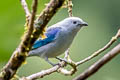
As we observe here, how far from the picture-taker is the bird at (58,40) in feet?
8.98

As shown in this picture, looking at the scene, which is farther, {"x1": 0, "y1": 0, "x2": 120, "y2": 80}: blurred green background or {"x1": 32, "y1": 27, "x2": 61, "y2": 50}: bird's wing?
{"x1": 32, "y1": 27, "x2": 61, "y2": 50}: bird's wing

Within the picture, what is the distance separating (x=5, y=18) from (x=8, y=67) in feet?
1.57

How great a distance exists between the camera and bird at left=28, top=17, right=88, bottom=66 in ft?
8.98

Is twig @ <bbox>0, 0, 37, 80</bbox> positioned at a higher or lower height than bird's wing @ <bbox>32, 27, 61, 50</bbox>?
higher

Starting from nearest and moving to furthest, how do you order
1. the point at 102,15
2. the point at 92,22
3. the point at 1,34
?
1. the point at 1,34
2. the point at 92,22
3. the point at 102,15

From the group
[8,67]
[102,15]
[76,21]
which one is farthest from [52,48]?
[102,15]

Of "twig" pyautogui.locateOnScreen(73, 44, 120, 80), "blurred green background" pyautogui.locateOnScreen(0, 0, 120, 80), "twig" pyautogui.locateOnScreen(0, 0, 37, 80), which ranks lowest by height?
"blurred green background" pyautogui.locateOnScreen(0, 0, 120, 80)

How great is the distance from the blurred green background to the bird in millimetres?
319

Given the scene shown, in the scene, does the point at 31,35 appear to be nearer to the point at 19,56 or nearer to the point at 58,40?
the point at 19,56

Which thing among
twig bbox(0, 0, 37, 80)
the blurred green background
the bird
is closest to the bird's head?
the bird

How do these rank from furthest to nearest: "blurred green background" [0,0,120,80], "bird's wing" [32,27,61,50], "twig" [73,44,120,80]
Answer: "bird's wing" [32,27,61,50], "blurred green background" [0,0,120,80], "twig" [73,44,120,80]

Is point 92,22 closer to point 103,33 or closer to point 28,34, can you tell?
point 103,33

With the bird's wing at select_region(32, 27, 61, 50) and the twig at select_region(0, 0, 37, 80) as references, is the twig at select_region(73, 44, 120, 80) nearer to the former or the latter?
the twig at select_region(0, 0, 37, 80)

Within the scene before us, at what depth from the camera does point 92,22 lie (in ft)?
24.1
